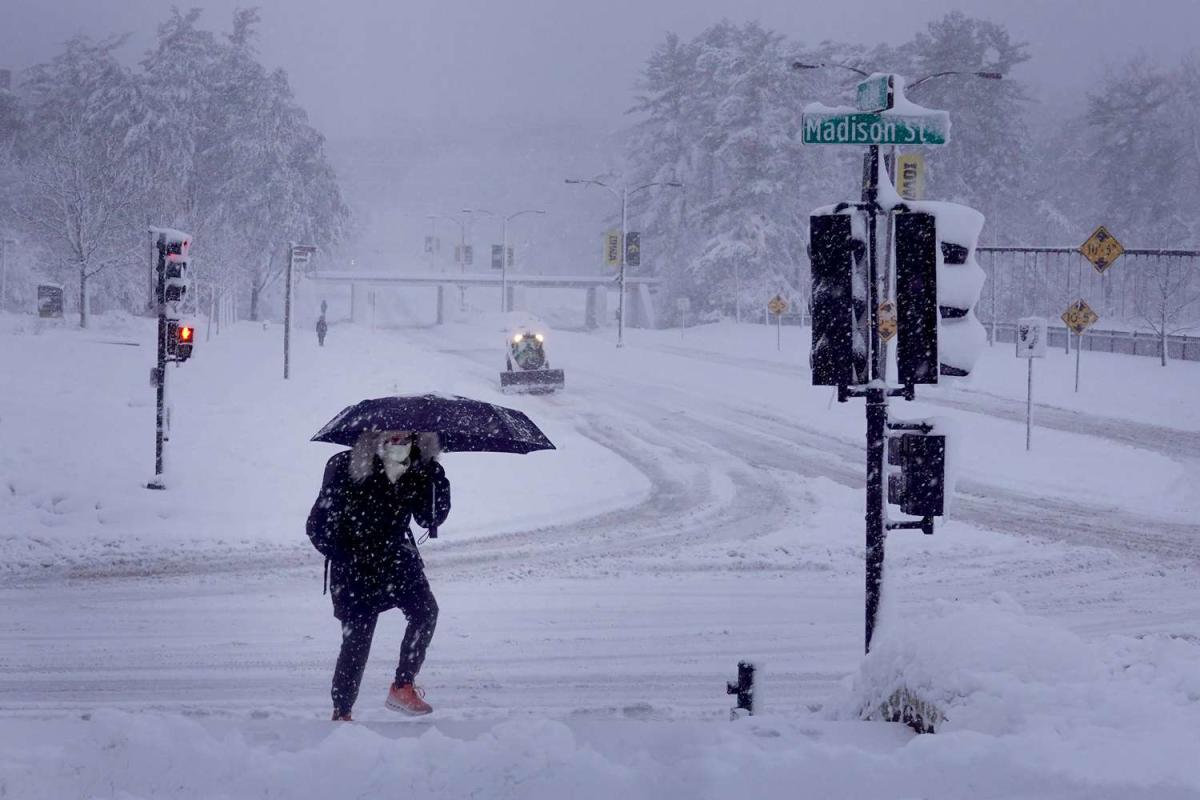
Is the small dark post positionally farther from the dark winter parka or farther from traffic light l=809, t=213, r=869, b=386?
the dark winter parka

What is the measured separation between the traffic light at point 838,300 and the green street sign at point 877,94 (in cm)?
92

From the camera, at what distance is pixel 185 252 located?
47.8 feet

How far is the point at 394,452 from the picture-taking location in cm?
600

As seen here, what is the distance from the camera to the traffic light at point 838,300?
21.1 ft

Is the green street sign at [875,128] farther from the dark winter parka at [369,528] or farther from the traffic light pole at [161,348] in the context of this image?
the traffic light pole at [161,348]

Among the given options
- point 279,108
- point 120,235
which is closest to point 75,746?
point 120,235

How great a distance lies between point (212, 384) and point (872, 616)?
77.2 feet

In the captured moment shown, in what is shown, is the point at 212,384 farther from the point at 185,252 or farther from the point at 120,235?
the point at 120,235

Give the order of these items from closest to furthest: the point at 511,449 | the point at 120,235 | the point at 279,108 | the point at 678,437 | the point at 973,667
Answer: the point at 973,667
the point at 511,449
the point at 678,437
the point at 120,235
the point at 279,108

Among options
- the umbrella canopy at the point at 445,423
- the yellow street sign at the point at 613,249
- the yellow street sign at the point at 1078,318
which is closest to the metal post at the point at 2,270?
the yellow street sign at the point at 613,249

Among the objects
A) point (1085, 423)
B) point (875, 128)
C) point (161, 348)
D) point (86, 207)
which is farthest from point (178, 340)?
point (86, 207)

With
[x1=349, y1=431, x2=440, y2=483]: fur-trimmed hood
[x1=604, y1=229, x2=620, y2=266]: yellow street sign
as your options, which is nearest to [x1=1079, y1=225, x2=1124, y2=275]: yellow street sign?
[x1=349, y1=431, x2=440, y2=483]: fur-trimmed hood

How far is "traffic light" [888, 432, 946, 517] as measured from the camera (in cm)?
639

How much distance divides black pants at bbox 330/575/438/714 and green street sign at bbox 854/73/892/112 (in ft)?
13.5
